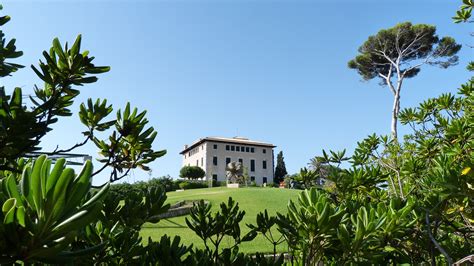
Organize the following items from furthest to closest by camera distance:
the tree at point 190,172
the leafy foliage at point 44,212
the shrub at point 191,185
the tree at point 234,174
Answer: the tree at point 190,172
the tree at point 234,174
the shrub at point 191,185
the leafy foliage at point 44,212

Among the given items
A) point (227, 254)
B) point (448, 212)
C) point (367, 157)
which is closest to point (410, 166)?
point (367, 157)

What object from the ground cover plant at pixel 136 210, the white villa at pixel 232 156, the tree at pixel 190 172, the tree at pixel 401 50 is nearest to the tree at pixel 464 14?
the ground cover plant at pixel 136 210

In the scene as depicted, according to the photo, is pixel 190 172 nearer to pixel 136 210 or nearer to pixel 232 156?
pixel 232 156

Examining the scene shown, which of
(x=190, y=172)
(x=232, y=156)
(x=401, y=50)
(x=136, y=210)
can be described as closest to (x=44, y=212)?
(x=136, y=210)

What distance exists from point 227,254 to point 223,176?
51934 millimetres

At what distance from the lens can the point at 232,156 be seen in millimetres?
53625

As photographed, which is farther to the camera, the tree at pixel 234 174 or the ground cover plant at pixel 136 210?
the tree at pixel 234 174

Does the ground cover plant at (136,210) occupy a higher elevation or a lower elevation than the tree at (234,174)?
lower

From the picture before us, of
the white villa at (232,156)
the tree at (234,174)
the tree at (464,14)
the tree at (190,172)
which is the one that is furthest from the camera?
the white villa at (232,156)

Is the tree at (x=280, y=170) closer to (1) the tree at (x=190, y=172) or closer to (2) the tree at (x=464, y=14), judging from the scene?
(1) the tree at (x=190, y=172)

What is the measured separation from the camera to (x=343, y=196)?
235 cm

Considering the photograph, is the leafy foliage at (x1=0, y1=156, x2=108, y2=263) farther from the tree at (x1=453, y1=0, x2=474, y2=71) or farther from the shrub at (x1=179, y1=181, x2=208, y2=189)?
the shrub at (x1=179, y1=181, x2=208, y2=189)

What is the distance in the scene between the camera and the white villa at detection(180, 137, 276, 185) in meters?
52.0

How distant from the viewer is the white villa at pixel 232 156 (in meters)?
52.0
